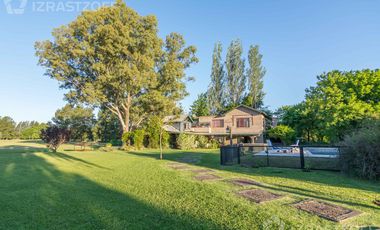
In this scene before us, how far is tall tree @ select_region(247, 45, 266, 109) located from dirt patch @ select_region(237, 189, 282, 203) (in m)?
35.7

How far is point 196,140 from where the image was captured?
90.0 ft

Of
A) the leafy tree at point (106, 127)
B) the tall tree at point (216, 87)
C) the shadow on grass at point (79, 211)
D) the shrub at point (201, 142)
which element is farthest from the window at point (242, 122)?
the shadow on grass at point (79, 211)

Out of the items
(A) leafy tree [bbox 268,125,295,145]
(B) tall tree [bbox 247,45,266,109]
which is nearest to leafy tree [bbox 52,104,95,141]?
(B) tall tree [bbox 247,45,266,109]

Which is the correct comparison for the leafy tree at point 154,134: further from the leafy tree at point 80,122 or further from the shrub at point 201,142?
the leafy tree at point 80,122

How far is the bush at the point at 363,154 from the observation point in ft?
20.1

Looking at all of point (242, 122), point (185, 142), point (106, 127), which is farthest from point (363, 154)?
point (106, 127)

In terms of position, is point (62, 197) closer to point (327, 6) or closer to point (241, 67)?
point (327, 6)

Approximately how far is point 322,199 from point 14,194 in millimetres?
7147

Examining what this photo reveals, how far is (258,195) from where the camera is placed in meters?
4.66

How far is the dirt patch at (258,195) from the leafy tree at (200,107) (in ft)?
120

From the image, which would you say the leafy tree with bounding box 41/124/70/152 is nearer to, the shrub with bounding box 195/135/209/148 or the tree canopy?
the shrub with bounding box 195/135/209/148

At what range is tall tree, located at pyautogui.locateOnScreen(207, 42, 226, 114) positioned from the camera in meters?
40.4

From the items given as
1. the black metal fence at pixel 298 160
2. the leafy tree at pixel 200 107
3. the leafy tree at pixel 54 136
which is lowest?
the black metal fence at pixel 298 160

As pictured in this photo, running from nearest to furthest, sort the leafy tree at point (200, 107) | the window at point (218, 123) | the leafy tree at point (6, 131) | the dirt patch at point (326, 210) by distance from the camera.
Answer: the dirt patch at point (326, 210) → the window at point (218, 123) → the leafy tree at point (200, 107) → the leafy tree at point (6, 131)
